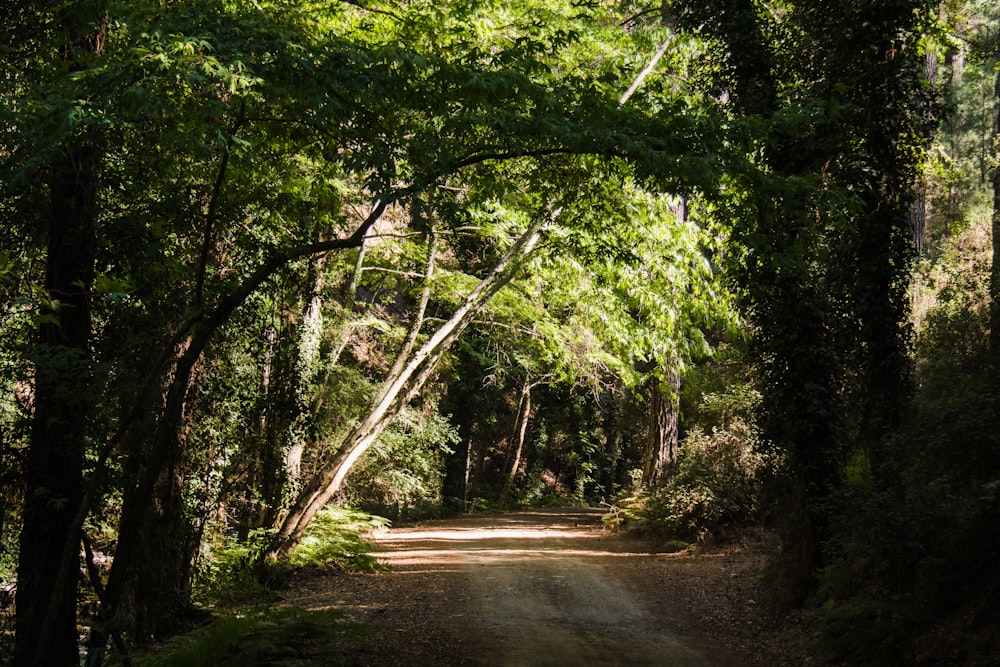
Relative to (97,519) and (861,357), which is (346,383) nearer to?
(97,519)

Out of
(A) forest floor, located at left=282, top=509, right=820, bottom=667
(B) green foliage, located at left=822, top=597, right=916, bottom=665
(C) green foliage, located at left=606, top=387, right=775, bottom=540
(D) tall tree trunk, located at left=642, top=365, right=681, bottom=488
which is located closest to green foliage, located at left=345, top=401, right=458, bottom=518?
(A) forest floor, located at left=282, top=509, right=820, bottom=667

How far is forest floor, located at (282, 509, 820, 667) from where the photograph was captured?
8078 mm

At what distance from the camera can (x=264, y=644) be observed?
23.7 feet

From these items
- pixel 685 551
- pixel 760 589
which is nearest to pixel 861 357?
pixel 760 589

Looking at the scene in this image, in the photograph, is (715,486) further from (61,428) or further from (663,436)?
(61,428)

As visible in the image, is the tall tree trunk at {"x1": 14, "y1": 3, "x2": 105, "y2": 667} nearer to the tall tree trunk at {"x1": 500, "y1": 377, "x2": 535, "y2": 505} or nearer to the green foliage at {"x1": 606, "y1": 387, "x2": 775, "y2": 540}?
the green foliage at {"x1": 606, "y1": 387, "x2": 775, "y2": 540}

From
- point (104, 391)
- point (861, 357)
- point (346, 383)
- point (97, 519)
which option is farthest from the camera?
point (346, 383)

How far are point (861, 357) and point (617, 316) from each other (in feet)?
15.8

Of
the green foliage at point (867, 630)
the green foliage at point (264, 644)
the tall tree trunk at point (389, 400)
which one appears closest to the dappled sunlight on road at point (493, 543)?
the tall tree trunk at point (389, 400)

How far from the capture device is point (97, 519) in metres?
7.99

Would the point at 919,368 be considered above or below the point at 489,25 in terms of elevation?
below

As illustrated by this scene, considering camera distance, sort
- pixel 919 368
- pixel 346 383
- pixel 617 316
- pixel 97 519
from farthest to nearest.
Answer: pixel 346 383 < pixel 919 368 < pixel 617 316 < pixel 97 519

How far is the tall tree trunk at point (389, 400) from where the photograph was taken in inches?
507

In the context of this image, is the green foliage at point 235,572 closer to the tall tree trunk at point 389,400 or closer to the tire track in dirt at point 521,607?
the tall tree trunk at point 389,400
